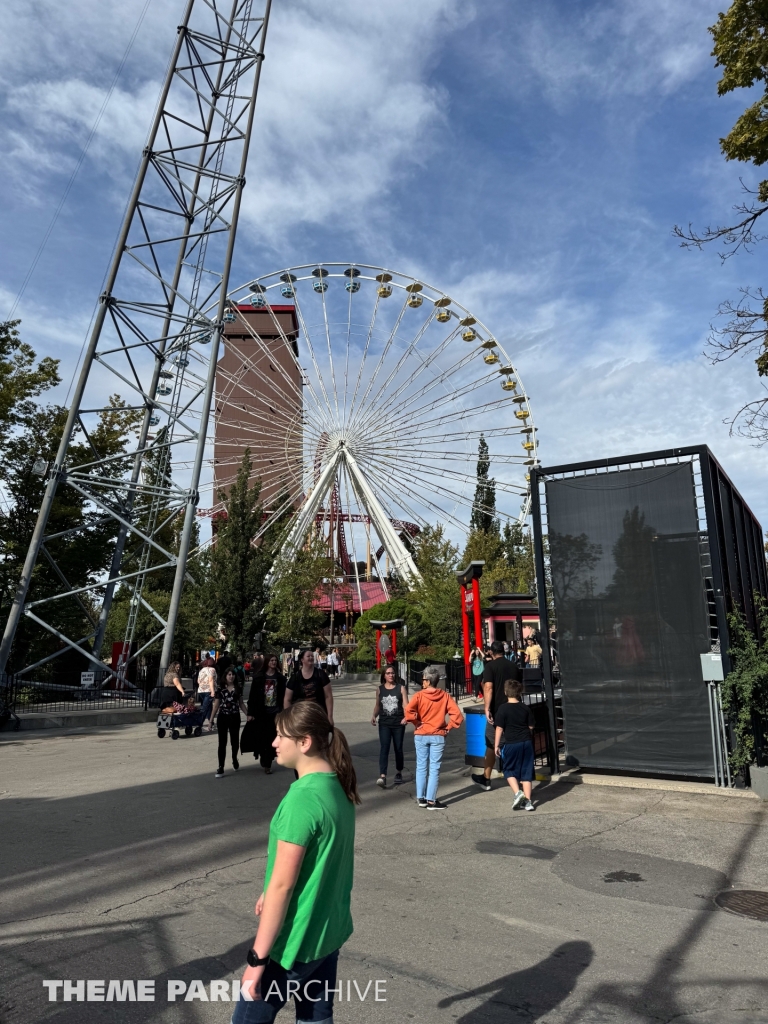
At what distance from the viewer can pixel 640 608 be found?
930 cm

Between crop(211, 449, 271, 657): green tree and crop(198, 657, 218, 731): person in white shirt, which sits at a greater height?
crop(211, 449, 271, 657): green tree

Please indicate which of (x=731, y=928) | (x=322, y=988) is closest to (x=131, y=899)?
(x=322, y=988)

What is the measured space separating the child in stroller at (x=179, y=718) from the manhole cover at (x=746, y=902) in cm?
1094

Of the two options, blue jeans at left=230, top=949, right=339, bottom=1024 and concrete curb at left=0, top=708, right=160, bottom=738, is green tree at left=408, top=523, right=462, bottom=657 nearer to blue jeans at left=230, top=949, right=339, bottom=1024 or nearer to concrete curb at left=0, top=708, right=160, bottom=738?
concrete curb at left=0, top=708, right=160, bottom=738

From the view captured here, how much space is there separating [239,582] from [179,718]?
10787 millimetres

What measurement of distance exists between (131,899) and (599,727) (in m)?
6.03

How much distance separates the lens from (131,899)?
5066mm

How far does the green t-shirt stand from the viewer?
2402 mm

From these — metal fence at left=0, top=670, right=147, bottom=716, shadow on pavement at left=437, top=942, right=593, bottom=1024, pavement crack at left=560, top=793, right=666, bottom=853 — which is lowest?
shadow on pavement at left=437, top=942, right=593, bottom=1024

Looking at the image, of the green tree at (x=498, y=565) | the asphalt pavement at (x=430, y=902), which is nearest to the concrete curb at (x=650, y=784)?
the asphalt pavement at (x=430, y=902)

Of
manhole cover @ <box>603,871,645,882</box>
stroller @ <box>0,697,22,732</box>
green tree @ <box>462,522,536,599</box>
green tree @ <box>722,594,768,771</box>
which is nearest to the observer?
manhole cover @ <box>603,871,645,882</box>

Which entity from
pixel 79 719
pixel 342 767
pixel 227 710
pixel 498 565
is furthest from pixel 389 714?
pixel 498 565

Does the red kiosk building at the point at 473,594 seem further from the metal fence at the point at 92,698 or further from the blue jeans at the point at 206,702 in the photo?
the metal fence at the point at 92,698

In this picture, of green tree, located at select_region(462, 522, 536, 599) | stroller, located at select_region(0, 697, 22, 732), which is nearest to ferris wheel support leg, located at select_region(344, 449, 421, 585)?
green tree, located at select_region(462, 522, 536, 599)
